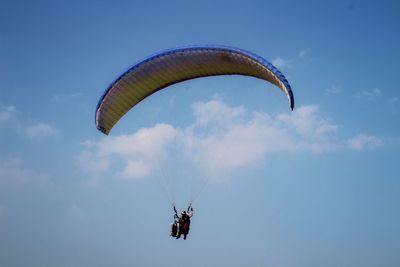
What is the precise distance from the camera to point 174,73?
1941 cm

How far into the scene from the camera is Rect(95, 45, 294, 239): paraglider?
17.4 m

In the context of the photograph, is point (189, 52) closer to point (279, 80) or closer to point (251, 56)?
point (251, 56)

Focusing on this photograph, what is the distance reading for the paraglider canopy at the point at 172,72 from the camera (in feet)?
56.5

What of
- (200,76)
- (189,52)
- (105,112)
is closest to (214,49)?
(189,52)

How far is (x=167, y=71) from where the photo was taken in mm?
19172

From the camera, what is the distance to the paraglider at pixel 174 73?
57.0 ft

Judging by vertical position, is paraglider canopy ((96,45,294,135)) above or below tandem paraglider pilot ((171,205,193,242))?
above

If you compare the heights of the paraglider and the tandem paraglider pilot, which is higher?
the paraglider

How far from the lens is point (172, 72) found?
19297 millimetres

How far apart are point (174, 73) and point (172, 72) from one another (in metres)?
0.13

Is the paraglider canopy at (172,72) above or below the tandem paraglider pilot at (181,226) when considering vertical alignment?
above

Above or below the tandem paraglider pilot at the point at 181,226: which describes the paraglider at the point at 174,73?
above

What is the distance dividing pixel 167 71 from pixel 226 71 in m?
2.31

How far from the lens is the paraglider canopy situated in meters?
17.2
